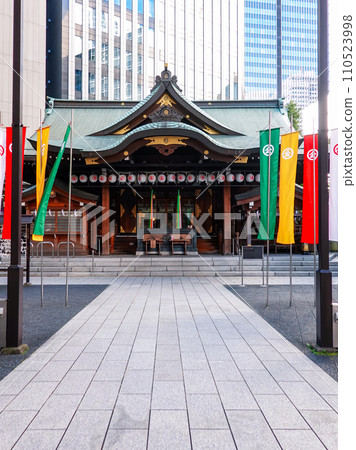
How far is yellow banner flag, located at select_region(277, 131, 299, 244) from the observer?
303 inches

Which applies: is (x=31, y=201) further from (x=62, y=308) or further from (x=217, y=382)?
(x=217, y=382)

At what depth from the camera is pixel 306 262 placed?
1441cm

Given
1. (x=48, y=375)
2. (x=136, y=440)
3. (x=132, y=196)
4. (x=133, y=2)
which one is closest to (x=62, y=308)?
(x=48, y=375)

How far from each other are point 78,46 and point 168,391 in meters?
47.2

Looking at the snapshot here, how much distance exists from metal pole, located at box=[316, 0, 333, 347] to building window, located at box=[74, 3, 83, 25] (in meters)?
45.8

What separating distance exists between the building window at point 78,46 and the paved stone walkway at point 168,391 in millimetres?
43968

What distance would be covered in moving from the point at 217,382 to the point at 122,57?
1918 inches

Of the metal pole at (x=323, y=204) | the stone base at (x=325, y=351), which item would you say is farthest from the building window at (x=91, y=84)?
the stone base at (x=325, y=351)

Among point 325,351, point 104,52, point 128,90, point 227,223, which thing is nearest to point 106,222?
point 227,223

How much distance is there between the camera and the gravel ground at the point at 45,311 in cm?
471

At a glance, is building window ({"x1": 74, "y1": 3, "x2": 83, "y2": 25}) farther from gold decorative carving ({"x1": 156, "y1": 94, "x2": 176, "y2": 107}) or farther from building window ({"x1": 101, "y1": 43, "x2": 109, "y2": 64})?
gold decorative carving ({"x1": 156, "y1": 94, "x2": 176, "y2": 107})

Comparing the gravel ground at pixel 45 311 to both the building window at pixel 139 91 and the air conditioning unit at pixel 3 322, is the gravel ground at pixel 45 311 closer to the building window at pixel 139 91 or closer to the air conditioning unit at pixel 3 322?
the air conditioning unit at pixel 3 322

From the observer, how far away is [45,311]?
7.37m

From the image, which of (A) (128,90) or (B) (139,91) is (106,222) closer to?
(A) (128,90)
